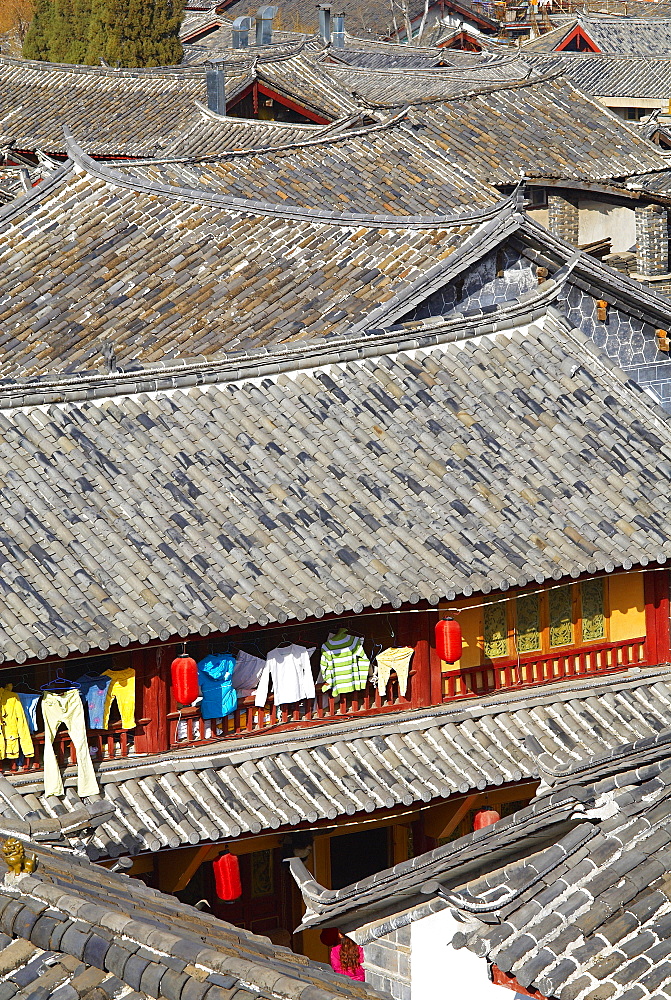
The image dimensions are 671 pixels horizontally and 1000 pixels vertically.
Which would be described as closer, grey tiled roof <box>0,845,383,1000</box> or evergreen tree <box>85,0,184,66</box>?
grey tiled roof <box>0,845,383,1000</box>

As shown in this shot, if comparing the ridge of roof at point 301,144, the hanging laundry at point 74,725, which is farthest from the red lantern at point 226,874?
the ridge of roof at point 301,144

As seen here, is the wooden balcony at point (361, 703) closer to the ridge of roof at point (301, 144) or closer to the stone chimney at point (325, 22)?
the ridge of roof at point (301, 144)

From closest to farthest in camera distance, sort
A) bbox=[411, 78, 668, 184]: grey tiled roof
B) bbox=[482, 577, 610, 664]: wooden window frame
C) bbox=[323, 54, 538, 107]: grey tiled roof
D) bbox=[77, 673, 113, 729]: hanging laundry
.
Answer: bbox=[77, 673, 113, 729]: hanging laundry
bbox=[482, 577, 610, 664]: wooden window frame
bbox=[411, 78, 668, 184]: grey tiled roof
bbox=[323, 54, 538, 107]: grey tiled roof

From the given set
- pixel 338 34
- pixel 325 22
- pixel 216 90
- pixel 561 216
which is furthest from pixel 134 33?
pixel 561 216

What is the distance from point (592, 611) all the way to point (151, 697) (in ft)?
21.6

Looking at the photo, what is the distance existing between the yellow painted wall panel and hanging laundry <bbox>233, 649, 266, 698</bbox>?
543 centimetres

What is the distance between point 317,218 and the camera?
89.2 ft

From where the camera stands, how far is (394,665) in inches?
736

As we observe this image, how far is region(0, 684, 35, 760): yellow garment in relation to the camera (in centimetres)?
1639

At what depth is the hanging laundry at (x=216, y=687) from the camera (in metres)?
17.5

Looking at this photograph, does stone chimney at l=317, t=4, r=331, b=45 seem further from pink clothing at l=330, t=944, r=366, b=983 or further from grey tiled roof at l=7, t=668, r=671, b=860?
pink clothing at l=330, t=944, r=366, b=983

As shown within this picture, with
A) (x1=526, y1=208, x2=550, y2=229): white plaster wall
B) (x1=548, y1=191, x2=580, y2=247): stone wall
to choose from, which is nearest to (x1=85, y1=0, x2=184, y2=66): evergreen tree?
(x1=526, y1=208, x2=550, y2=229): white plaster wall

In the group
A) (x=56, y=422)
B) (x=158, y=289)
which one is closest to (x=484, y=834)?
(x=56, y=422)

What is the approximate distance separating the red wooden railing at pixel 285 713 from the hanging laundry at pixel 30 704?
1593mm
